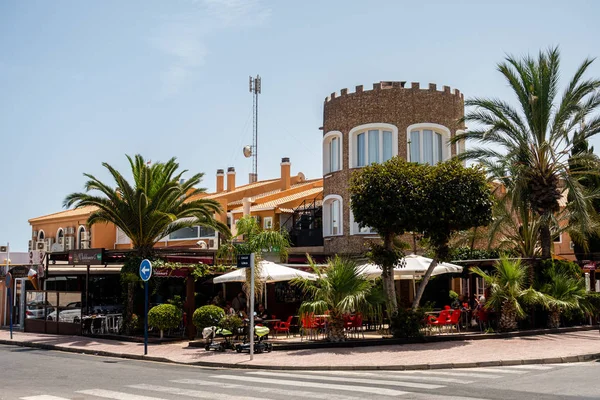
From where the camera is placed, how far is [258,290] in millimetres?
23672

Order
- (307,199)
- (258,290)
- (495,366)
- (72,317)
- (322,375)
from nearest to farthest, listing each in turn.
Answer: (322,375), (495,366), (258,290), (72,317), (307,199)

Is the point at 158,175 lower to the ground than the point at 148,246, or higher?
higher

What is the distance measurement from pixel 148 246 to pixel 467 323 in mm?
12236

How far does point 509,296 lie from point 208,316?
1003cm

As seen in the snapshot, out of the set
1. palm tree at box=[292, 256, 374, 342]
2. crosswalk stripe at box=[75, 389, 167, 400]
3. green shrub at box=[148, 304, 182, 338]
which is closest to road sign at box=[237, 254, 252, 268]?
palm tree at box=[292, 256, 374, 342]

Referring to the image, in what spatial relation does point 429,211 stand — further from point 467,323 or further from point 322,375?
point 322,375

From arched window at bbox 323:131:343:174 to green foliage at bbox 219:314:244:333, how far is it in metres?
14.3

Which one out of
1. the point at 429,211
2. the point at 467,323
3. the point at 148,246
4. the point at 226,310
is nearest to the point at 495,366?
the point at 429,211

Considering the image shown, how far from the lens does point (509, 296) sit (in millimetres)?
23094

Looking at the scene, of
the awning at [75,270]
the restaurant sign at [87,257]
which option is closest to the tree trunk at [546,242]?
the restaurant sign at [87,257]

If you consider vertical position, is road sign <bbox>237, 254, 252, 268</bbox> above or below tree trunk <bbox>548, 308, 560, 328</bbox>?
above

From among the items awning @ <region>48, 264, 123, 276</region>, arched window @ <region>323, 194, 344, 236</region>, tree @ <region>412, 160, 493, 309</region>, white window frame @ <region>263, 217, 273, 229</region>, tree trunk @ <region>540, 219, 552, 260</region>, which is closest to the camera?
tree @ <region>412, 160, 493, 309</region>

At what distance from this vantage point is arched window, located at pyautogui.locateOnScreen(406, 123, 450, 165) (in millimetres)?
33344

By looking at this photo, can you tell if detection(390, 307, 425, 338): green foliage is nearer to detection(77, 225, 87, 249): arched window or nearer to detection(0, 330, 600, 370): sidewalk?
detection(0, 330, 600, 370): sidewalk
